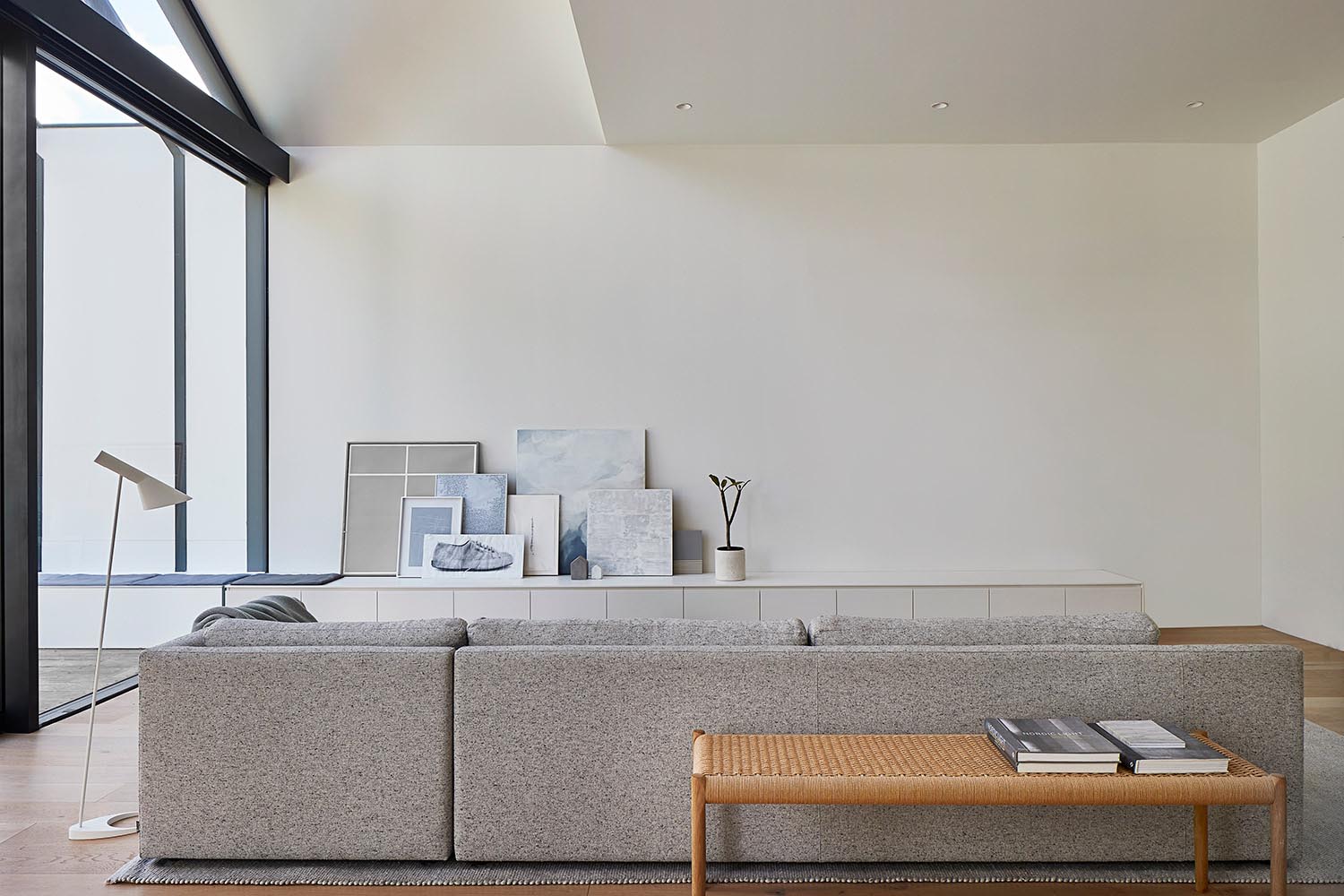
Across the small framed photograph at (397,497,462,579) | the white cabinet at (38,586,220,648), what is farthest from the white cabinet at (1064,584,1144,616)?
the white cabinet at (38,586,220,648)

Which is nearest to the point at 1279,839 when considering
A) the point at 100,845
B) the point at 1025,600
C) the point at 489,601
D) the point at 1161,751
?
the point at 1161,751

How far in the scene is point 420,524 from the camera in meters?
5.13

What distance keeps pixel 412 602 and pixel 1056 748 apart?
137 inches

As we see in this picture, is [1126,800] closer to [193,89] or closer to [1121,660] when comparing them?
[1121,660]

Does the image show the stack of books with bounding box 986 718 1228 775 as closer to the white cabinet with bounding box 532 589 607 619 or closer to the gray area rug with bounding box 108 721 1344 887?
the gray area rug with bounding box 108 721 1344 887

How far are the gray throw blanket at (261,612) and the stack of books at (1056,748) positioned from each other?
2.08 m

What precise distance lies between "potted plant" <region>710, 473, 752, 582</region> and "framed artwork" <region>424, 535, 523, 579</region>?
1108 millimetres

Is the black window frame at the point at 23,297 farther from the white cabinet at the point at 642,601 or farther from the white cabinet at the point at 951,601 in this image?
the white cabinet at the point at 951,601

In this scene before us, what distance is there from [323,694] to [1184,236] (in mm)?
5233

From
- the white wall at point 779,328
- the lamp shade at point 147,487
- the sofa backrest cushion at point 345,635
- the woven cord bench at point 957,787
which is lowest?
the woven cord bench at point 957,787

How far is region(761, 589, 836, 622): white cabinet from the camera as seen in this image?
4.68 m

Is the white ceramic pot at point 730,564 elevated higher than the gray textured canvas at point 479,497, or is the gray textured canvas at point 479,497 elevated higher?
the gray textured canvas at point 479,497

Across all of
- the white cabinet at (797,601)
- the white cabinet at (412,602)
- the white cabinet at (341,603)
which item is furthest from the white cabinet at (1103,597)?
the white cabinet at (341,603)

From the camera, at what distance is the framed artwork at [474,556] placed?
5.01 metres
